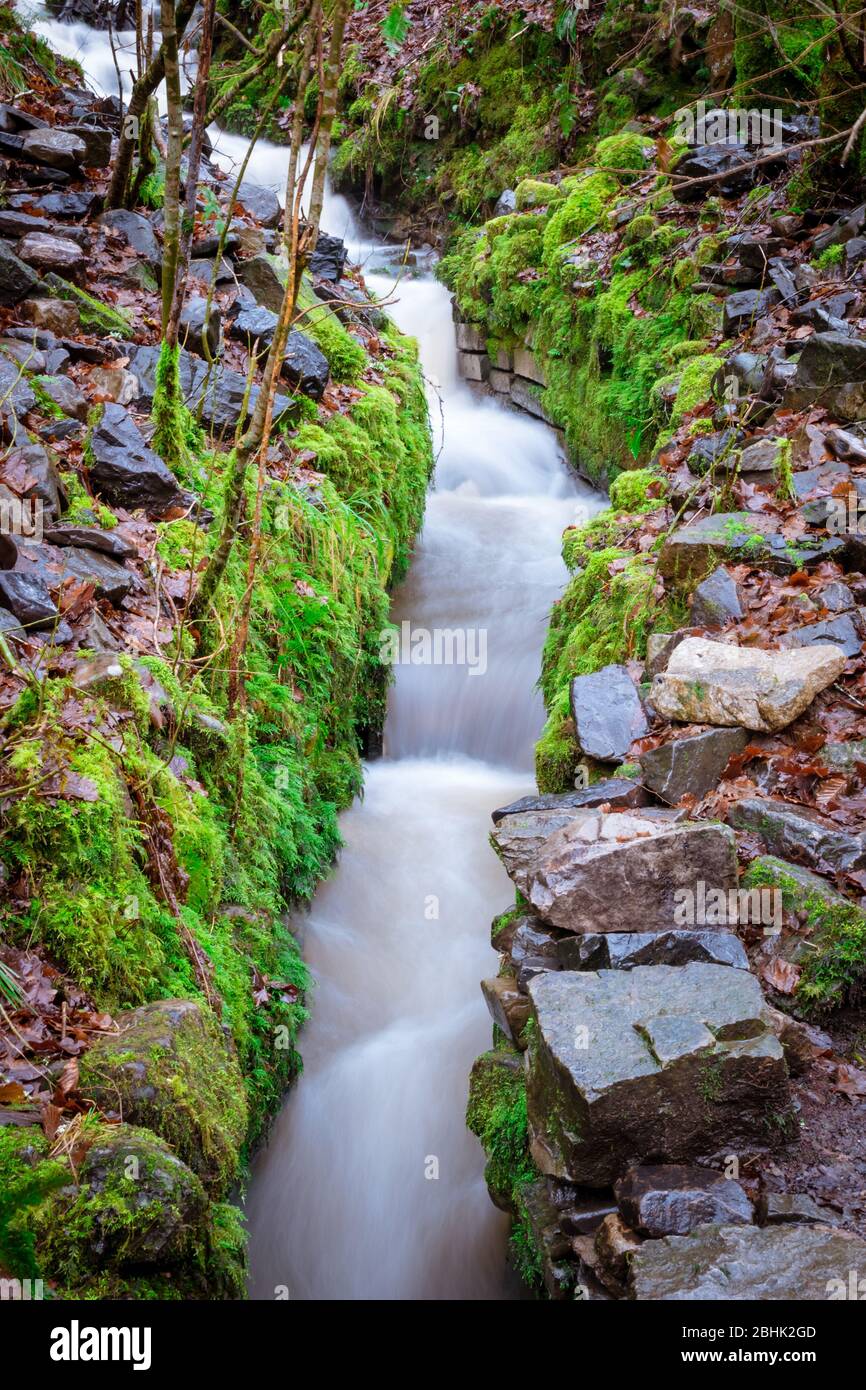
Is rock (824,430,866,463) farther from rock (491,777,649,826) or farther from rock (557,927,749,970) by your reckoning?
rock (557,927,749,970)

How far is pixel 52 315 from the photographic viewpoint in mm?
5980

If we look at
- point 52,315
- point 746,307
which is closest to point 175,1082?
point 52,315

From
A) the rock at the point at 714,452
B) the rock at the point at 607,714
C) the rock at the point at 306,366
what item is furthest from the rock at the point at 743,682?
the rock at the point at 306,366

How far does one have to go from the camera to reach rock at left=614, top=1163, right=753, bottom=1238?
9.36ft

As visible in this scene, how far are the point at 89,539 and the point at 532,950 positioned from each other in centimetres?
288

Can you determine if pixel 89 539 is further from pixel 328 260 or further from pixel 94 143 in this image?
Result: pixel 328 260

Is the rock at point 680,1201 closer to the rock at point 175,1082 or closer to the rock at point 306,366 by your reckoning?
the rock at point 175,1082

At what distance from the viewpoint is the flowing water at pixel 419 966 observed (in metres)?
4.50

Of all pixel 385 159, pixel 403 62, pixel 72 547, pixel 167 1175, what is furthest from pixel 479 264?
pixel 167 1175

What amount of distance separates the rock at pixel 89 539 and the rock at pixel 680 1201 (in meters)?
3.61

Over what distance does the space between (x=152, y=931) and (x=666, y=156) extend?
395 inches

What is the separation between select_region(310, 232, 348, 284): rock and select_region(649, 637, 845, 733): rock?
20.9 ft

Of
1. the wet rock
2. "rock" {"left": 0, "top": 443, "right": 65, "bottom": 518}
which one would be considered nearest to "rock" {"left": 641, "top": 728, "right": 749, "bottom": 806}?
"rock" {"left": 0, "top": 443, "right": 65, "bottom": 518}
